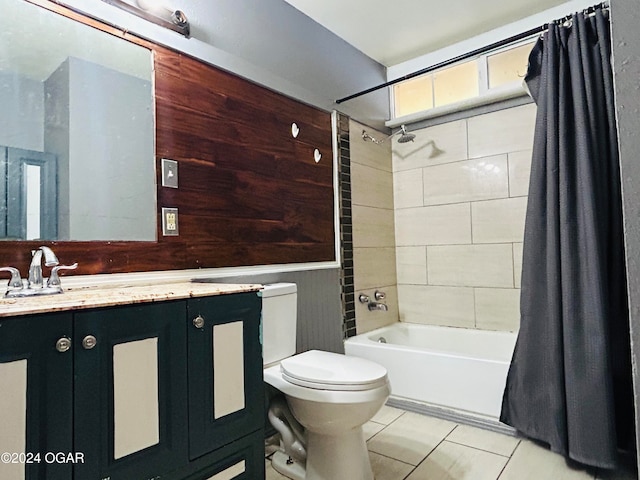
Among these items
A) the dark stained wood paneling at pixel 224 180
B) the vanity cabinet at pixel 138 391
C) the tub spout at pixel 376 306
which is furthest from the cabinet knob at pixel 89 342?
the tub spout at pixel 376 306

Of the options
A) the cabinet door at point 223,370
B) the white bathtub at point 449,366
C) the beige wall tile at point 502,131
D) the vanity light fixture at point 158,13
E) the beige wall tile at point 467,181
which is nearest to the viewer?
the cabinet door at point 223,370

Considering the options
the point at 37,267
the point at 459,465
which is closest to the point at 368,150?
the point at 459,465

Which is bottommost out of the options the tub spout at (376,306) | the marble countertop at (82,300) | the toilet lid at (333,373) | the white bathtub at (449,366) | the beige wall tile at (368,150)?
the white bathtub at (449,366)

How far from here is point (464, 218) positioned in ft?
9.49

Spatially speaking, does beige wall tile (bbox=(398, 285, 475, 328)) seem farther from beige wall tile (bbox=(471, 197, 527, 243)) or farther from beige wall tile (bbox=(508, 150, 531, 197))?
beige wall tile (bbox=(508, 150, 531, 197))

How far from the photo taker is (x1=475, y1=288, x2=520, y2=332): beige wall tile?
8.72ft

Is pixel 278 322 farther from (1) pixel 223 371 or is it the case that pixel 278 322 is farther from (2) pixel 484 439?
(2) pixel 484 439

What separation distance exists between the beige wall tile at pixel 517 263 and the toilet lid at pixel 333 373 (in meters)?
1.49

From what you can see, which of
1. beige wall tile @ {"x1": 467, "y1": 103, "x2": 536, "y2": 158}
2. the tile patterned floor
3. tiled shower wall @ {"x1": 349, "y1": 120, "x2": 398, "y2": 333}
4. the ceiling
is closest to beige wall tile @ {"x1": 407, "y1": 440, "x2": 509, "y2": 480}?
the tile patterned floor

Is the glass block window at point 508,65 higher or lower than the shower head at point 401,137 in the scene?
higher

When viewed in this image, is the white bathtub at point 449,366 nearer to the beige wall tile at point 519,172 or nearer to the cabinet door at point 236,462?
the beige wall tile at point 519,172

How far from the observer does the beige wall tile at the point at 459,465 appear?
5.53 feet

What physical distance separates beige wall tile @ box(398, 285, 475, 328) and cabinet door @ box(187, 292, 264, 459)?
6.39 feet

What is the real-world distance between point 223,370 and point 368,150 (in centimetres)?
215
